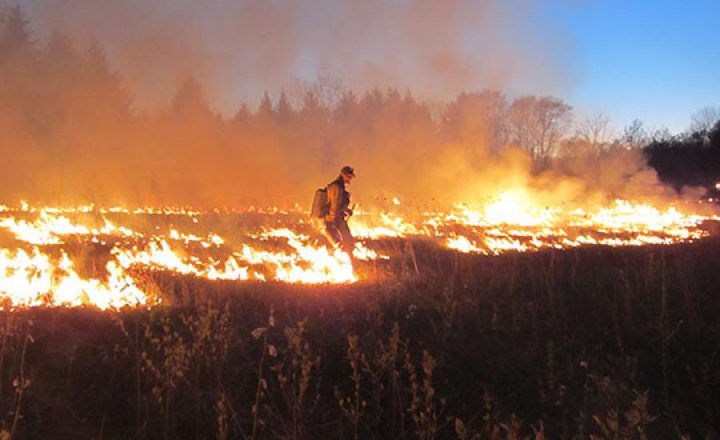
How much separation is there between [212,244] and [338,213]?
3690mm

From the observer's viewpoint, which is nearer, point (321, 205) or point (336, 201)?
point (336, 201)

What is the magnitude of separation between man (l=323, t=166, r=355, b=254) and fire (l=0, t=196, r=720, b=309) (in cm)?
29

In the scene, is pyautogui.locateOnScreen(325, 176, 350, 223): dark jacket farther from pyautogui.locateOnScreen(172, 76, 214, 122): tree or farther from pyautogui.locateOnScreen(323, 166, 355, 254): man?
pyautogui.locateOnScreen(172, 76, 214, 122): tree

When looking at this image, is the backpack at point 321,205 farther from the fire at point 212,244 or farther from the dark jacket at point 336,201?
the fire at point 212,244

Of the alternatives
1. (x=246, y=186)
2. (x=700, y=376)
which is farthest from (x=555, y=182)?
(x=700, y=376)

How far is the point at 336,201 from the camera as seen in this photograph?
9.92 m

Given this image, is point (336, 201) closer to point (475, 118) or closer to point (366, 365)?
point (366, 365)

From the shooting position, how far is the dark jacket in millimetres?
9906

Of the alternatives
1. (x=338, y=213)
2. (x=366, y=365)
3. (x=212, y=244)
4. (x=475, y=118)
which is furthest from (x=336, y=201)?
(x=475, y=118)

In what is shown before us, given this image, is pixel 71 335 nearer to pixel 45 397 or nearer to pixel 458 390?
pixel 45 397

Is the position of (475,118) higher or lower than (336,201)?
higher

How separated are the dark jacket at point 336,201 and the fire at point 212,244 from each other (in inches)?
28.3

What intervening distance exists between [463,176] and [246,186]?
1248 centimetres

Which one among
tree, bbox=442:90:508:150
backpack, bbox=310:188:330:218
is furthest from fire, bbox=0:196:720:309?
tree, bbox=442:90:508:150
